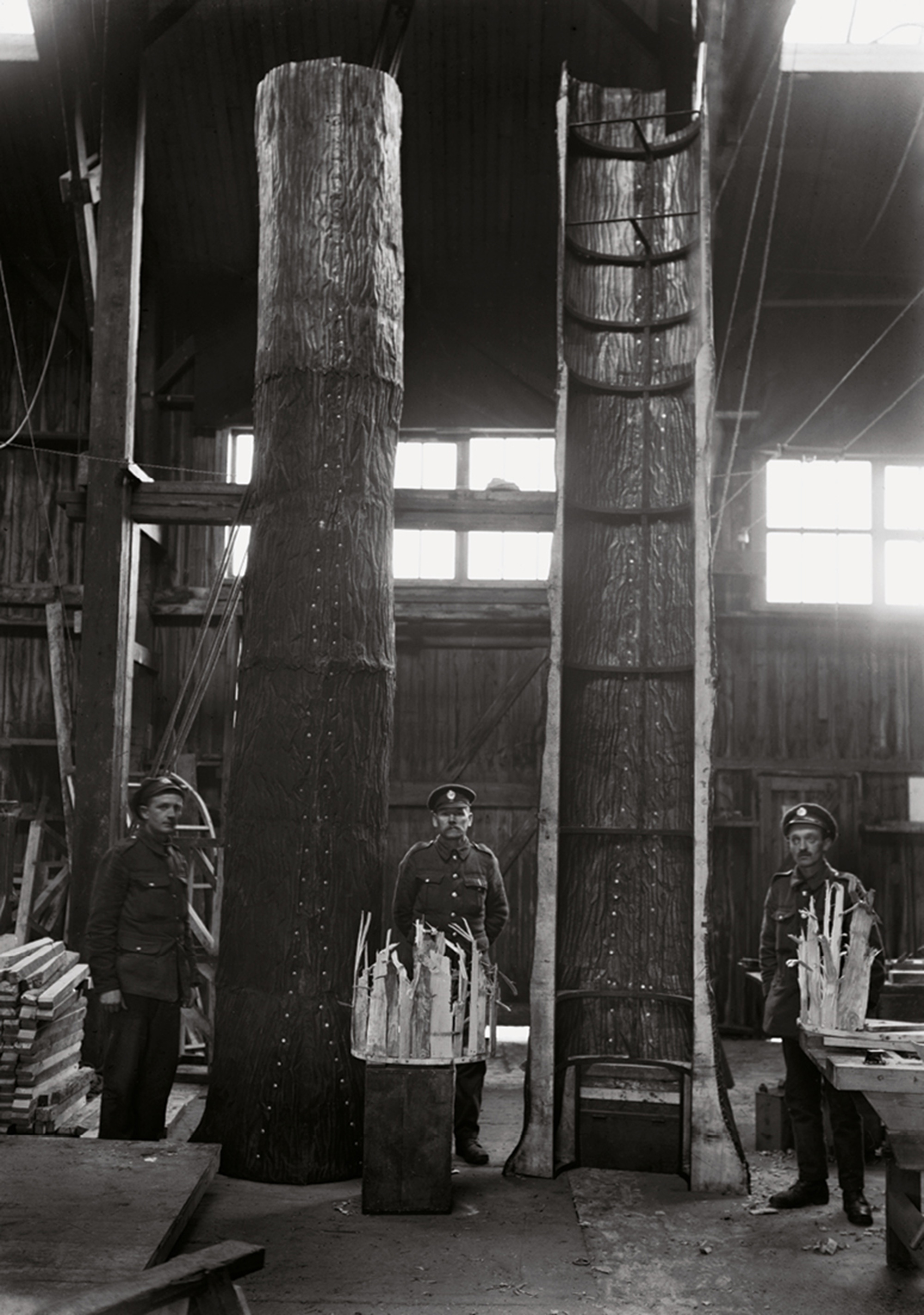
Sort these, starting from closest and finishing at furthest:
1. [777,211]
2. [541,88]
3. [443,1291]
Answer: [443,1291], [541,88], [777,211]

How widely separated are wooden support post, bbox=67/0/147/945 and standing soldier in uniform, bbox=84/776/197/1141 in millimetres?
2375

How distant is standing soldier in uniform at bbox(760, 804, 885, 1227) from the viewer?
553 centimetres

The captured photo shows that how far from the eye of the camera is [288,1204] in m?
5.46

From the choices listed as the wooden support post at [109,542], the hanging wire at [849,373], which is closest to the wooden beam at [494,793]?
the wooden support post at [109,542]

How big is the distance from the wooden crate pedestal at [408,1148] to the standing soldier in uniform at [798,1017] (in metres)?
1.53

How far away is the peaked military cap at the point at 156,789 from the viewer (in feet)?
20.0

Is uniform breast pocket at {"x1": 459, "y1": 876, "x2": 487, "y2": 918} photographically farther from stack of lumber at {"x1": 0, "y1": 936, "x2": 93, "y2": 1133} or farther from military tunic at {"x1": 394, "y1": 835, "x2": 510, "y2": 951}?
stack of lumber at {"x1": 0, "y1": 936, "x2": 93, "y2": 1133}

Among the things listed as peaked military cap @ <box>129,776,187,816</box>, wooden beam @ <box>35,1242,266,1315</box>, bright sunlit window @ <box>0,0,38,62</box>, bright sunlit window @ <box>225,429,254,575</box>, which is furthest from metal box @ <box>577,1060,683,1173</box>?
bright sunlit window @ <box>0,0,38,62</box>

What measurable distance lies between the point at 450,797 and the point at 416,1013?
1.43 m

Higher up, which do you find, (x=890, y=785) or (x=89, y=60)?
(x=89, y=60)

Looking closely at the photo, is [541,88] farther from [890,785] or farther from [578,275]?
[890,785]

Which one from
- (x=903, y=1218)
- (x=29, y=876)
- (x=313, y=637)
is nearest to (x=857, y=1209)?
(x=903, y=1218)

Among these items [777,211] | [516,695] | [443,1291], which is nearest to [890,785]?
[516,695]

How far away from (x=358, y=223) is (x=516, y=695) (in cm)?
616
